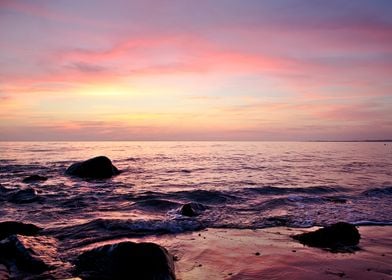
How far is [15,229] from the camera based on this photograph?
29.9 ft

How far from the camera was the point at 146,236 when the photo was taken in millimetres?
9492

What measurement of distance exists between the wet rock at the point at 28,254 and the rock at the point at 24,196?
8.05 meters

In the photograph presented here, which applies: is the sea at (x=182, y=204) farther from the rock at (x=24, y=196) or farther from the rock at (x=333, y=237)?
the rock at (x=333, y=237)

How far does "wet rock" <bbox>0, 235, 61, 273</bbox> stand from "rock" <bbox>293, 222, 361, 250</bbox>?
6073 millimetres

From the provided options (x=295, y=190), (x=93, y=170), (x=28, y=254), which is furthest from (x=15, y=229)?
(x=93, y=170)

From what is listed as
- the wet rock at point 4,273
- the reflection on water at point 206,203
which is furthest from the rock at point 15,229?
the wet rock at point 4,273

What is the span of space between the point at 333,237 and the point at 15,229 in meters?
8.48

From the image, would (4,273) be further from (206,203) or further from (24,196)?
(24,196)

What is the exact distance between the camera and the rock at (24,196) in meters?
15.0

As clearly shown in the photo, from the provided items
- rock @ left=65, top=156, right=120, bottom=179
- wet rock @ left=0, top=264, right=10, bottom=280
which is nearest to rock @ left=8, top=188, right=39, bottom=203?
rock @ left=65, top=156, right=120, bottom=179

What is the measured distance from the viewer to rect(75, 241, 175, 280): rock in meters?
5.96

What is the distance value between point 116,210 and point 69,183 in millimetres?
9306

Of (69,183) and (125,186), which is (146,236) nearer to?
(125,186)

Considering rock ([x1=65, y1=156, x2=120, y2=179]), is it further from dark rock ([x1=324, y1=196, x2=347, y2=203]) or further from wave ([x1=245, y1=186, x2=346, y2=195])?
dark rock ([x1=324, y1=196, x2=347, y2=203])
